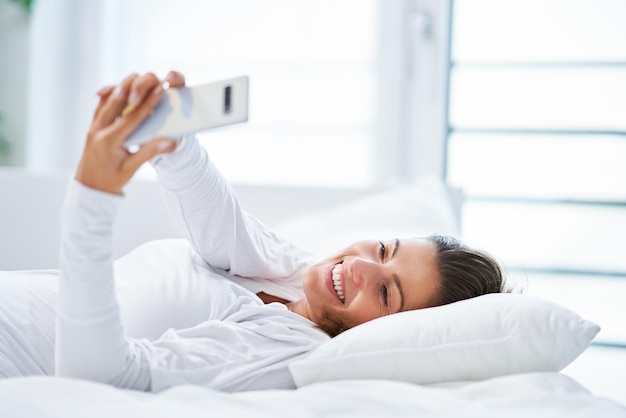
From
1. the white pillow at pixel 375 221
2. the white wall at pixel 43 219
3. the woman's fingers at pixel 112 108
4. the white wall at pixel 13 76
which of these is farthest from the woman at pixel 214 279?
the white wall at pixel 13 76

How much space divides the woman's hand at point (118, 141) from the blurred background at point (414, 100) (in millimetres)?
1724

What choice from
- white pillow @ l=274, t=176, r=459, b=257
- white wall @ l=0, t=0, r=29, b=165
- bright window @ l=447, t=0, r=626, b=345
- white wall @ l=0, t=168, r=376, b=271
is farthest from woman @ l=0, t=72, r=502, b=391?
white wall @ l=0, t=0, r=29, b=165

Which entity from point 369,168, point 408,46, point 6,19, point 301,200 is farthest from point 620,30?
point 6,19

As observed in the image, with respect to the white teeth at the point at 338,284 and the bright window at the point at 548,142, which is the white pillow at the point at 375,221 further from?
A: the bright window at the point at 548,142

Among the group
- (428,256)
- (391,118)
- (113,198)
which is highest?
(391,118)

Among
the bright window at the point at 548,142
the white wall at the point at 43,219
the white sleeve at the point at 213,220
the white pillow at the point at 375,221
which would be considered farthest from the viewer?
the bright window at the point at 548,142

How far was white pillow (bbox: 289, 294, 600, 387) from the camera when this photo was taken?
3.52ft

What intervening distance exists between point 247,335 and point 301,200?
117 centimetres

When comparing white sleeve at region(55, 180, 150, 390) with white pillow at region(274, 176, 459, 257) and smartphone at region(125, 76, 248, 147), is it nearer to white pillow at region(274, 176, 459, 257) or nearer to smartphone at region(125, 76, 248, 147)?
smartphone at region(125, 76, 248, 147)

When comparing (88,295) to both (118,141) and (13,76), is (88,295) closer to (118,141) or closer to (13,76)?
(118,141)

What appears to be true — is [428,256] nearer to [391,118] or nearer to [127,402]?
[127,402]

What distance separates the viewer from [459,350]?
1.07 metres

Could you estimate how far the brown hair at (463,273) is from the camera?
132cm

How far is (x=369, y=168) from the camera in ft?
9.73
